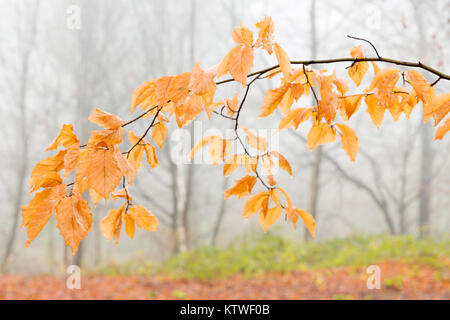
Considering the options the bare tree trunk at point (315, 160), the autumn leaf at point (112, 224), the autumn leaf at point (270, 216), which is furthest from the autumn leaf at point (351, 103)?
the bare tree trunk at point (315, 160)

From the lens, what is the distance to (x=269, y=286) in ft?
13.8

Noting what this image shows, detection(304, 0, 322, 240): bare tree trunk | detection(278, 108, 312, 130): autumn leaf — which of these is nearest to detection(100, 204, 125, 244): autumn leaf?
detection(278, 108, 312, 130): autumn leaf

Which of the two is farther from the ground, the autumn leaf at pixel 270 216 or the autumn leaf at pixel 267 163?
the autumn leaf at pixel 267 163

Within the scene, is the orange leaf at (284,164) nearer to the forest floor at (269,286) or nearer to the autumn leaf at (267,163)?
the autumn leaf at (267,163)

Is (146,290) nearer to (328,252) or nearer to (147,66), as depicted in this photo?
(328,252)

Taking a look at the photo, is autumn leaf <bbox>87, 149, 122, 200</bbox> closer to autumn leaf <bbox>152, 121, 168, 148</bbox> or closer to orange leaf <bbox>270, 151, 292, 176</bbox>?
autumn leaf <bbox>152, 121, 168, 148</bbox>

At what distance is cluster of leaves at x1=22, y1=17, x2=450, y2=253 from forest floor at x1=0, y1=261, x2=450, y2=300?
10.4 ft

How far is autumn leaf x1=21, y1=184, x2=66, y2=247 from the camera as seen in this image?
448 millimetres

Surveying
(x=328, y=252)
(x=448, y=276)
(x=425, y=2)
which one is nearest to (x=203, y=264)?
(x=328, y=252)

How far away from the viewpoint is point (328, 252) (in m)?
5.92

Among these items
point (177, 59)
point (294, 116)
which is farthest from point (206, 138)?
point (177, 59)

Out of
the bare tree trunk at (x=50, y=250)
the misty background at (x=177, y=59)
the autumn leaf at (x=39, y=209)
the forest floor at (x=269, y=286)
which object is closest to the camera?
the autumn leaf at (x=39, y=209)

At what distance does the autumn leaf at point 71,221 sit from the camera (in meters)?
0.45
